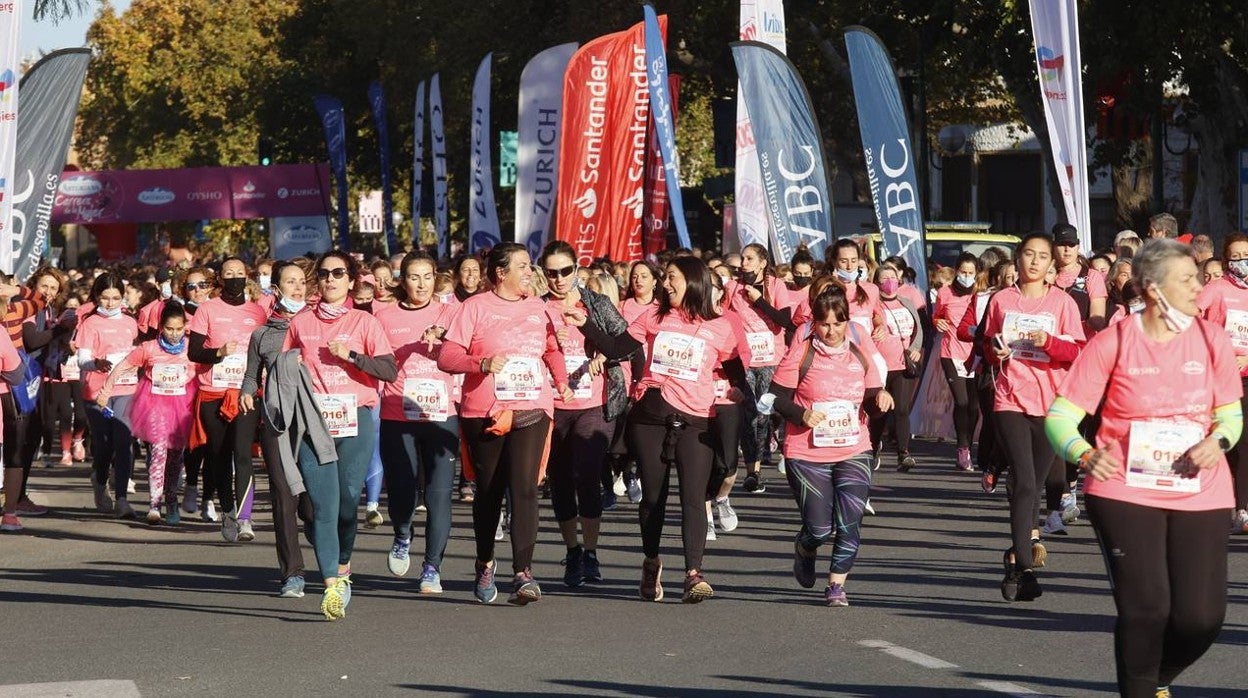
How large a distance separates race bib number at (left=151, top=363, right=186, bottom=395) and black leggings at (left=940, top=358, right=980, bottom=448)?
708 centimetres

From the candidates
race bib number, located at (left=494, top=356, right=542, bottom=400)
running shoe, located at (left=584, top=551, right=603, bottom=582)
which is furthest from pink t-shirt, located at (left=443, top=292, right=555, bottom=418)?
running shoe, located at (left=584, top=551, right=603, bottom=582)

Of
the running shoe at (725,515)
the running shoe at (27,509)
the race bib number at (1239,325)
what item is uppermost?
the race bib number at (1239,325)

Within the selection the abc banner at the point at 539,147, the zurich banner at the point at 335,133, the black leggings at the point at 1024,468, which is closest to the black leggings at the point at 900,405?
the abc banner at the point at 539,147

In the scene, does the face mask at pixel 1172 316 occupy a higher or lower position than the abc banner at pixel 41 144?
lower

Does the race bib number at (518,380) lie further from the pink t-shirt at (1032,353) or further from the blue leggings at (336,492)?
the pink t-shirt at (1032,353)

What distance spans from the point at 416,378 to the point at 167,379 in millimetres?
4483

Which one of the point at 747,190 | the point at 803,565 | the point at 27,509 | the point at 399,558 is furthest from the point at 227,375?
the point at 747,190

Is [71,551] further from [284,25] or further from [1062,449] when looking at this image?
[284,25]

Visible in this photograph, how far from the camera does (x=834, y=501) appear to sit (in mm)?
10859

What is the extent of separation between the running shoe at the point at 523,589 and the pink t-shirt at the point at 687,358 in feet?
3.74

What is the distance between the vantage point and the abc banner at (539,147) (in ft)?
75.1

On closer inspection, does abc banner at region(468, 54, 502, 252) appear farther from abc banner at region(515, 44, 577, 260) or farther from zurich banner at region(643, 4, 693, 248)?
zurich banner at region(643, 4, 693, 248)

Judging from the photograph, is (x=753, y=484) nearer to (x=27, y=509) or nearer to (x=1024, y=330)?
(x=27, y=509)

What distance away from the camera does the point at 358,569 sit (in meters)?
12.8
